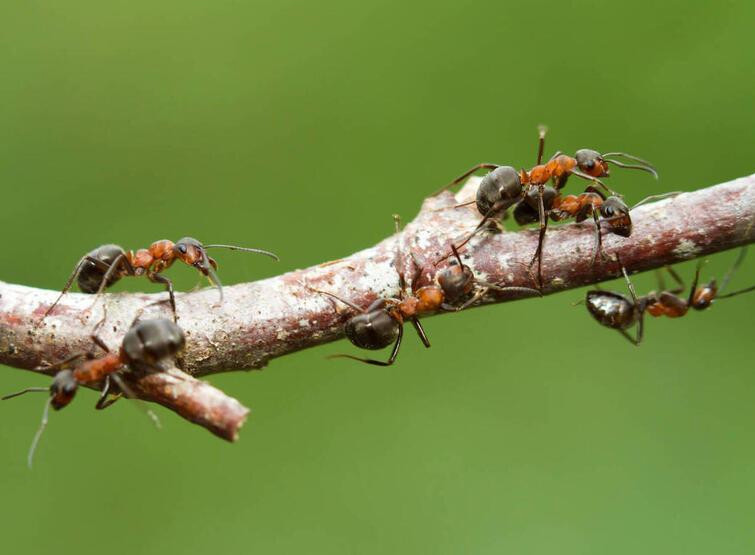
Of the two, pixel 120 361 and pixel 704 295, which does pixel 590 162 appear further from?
pixel 120 361

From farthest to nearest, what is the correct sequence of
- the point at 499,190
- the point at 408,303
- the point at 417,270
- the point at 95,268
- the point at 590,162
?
the point at 590,162 → the point at 95,268 → the point at 499,190 → the point at 408,303 → the point at 417,270

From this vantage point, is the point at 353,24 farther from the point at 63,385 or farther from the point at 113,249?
the point at 63,385

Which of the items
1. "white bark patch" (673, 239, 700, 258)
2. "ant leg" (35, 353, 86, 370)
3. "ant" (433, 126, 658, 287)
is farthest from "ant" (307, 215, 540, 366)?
"ant leg" (35, 353, 86, 370)

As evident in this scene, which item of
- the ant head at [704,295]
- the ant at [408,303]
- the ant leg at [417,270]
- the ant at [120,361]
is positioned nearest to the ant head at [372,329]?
the ant at [408,303]

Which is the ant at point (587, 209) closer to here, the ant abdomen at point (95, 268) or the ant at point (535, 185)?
the ant at point (535, 185)

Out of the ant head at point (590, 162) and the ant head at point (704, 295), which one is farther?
the ant head at point (704, 295)

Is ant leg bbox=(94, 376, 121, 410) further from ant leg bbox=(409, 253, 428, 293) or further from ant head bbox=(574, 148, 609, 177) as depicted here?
ant head bbox=(574, 148, 609, 177)

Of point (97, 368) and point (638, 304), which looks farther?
point (638, 304)

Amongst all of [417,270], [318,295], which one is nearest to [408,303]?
[417,270]
